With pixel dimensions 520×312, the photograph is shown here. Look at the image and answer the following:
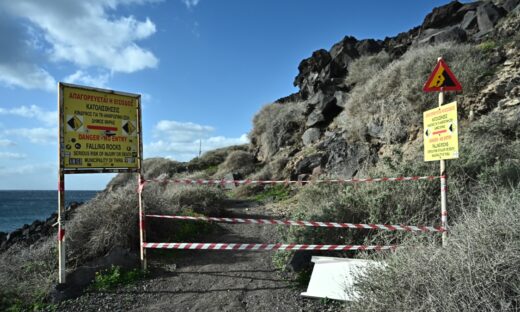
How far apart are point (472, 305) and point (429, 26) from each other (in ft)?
69.4

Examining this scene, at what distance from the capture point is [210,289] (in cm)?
486

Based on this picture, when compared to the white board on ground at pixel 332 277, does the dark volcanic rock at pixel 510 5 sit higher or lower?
higher

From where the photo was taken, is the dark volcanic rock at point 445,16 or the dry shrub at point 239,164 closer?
the dark volcanic rock at point 445,16

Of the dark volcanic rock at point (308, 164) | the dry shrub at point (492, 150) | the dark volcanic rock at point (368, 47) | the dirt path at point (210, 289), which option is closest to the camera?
the dirt path at point (210, 289)

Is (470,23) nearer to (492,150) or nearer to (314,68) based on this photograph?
(314,68)

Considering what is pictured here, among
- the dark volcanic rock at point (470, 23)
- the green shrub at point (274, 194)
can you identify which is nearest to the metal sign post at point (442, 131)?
the green shrub at point (274, 194)

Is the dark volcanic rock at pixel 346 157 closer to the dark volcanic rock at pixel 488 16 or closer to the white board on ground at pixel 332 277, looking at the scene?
the white board on ground at pixel 332 277

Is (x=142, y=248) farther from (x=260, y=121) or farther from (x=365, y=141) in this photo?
(x=260, y=121)

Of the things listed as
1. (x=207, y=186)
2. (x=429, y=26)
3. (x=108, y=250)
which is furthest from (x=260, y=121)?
(x=108, y=250)

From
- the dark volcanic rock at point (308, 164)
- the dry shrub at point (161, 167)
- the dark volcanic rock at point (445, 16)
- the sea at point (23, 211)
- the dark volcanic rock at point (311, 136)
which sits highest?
the dark volcanic rock at point (445, 16)

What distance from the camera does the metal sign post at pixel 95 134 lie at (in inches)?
211

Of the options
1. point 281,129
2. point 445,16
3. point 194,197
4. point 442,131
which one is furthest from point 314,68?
point 442,131

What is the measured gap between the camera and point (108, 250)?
6.25 metres

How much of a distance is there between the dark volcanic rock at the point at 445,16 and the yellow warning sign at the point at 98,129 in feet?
61.9
